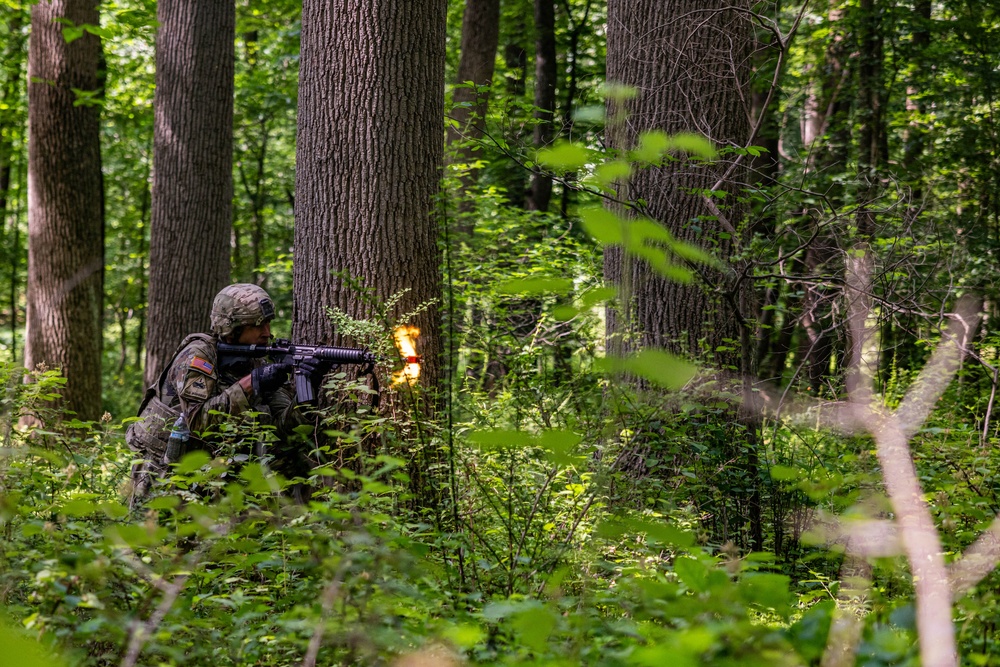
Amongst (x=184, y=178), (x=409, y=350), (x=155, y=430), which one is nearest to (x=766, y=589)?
(x=409, y=350)

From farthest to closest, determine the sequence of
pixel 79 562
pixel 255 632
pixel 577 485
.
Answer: pixel 577 485 < pixel 255 632 < pixel 79 562

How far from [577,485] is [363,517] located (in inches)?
54.6

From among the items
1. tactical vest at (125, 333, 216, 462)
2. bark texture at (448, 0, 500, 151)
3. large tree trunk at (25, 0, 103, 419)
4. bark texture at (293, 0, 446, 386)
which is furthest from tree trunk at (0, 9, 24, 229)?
bark texture at (293, 0, 446, 386)

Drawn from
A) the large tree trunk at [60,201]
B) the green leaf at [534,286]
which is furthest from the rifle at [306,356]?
the large tree trunk at [60,201]

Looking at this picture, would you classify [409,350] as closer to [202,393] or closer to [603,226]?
[202,393]

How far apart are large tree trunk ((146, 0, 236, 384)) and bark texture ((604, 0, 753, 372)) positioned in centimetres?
455

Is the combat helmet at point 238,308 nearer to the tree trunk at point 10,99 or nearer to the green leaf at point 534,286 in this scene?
the green leaf at point 534,286

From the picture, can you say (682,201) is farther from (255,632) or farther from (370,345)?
(255,632)

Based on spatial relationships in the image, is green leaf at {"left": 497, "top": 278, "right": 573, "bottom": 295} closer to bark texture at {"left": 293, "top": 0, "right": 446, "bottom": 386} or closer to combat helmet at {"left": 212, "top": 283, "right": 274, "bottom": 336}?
bark texture at {"left": 293, "top": 0, "right": 446, "bottom": 386}

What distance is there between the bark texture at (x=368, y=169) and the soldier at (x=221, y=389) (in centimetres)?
31

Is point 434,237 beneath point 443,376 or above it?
above

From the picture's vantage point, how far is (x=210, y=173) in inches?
318

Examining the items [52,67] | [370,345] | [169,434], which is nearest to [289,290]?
[52,67]

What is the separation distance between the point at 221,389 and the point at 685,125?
3.51 m
